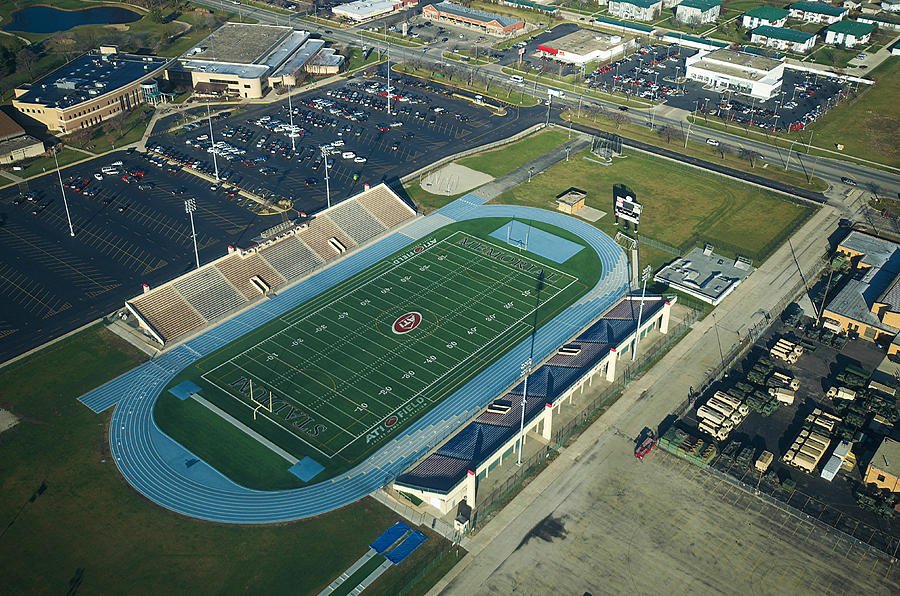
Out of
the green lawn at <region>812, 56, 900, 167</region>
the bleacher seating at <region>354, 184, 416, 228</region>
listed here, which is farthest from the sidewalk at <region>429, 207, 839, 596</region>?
the bleacher seating at <region>354, 184, 416, 228</region>

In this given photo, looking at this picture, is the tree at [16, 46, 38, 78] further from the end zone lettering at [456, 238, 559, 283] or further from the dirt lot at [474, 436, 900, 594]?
the dirt lot at [474, 436, 900, 594]

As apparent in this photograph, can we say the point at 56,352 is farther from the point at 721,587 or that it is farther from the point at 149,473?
the point at 721,587

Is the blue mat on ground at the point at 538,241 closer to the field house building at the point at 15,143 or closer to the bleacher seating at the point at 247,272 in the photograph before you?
the bleacher seating at the point at 247,272

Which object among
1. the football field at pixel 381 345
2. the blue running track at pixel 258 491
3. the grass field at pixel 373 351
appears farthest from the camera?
the football field at pixel 381 345

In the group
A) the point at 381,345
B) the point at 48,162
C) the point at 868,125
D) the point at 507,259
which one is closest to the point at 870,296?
the point at 507,259

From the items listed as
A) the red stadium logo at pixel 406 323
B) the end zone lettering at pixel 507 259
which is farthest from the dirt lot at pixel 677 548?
the end zone lettering at pixel 507 259

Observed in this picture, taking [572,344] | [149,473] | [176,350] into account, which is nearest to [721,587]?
[572,344]

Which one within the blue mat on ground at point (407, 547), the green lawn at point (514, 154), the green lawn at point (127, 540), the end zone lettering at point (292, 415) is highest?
the green lawn at point (514, 154)
